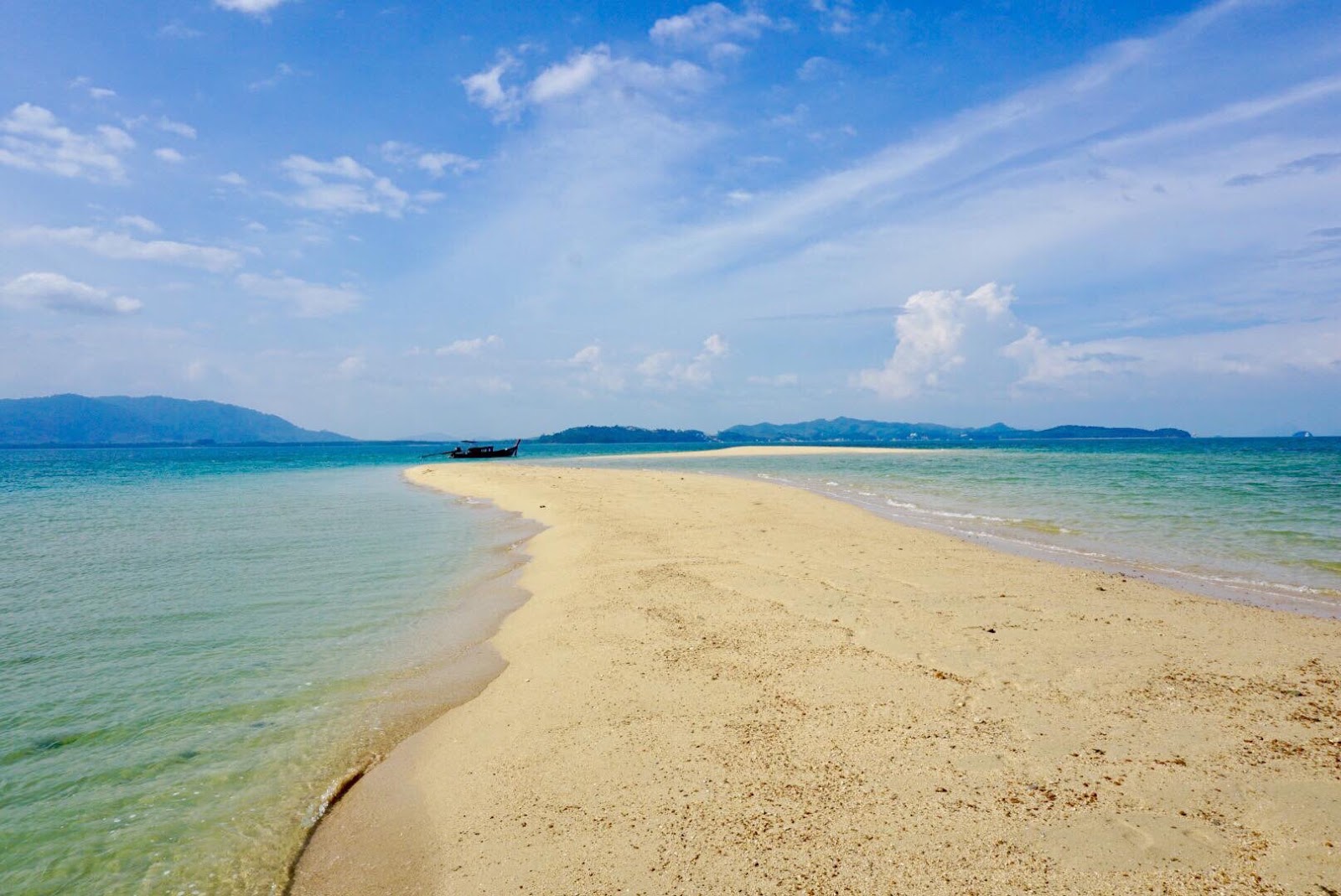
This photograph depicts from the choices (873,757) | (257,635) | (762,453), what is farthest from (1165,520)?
(762,453)

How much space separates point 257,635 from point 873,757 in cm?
863

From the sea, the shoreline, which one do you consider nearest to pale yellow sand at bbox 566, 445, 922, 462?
the shoreline

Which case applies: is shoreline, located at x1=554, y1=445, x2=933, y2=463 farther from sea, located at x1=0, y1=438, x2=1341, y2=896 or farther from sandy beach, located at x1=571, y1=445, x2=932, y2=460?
sea, located at x1=0, y1=438, x2=1341, y2=896

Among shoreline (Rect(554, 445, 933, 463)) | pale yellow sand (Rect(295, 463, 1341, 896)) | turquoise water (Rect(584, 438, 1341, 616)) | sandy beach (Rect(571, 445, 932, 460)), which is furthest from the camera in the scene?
sandy beach (Rect(571, 445, 932, 460))

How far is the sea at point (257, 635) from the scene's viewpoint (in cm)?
486

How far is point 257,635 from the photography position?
926 cm

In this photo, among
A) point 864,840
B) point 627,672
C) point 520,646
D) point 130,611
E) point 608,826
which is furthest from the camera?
point 130,611

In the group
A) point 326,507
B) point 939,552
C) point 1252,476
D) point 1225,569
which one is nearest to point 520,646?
point 939,552

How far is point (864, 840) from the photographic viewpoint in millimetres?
4223

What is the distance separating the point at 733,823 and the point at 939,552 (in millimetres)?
11097

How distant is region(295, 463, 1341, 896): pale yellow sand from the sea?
76cm

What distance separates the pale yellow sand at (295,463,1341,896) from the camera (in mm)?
4070

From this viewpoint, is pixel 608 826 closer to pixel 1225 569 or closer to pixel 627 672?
pixel 627 672

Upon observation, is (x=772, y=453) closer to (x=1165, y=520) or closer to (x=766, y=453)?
(x=766, y=453)
